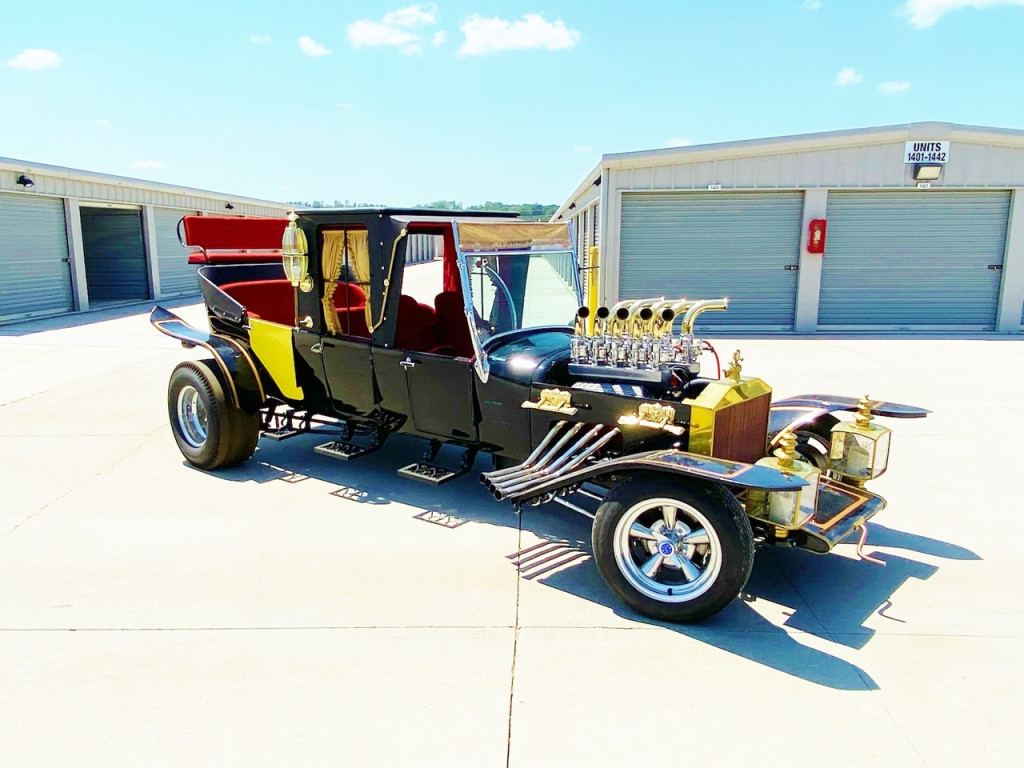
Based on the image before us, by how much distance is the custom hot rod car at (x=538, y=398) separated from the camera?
364cm

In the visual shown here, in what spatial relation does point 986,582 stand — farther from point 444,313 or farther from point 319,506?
point 319,506

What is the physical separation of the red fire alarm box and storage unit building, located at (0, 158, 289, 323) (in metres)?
15.2

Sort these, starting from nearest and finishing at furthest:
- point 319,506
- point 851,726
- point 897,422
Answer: point 851,726 < point 319,506 < point 897,422

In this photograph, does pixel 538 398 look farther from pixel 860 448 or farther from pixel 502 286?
pixel 860 448

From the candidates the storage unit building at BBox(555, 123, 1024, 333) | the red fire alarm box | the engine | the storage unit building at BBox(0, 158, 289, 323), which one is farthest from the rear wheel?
the storage unit building at BBox(0, 158, 289, 323)

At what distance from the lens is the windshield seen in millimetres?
4898

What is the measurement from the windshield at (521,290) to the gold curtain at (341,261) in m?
0.76

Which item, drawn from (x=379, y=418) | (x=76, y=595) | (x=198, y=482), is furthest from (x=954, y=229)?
(x=76, y=595)

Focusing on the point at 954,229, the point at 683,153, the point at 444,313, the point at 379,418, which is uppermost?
the point at 683,153

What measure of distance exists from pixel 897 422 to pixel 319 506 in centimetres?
575

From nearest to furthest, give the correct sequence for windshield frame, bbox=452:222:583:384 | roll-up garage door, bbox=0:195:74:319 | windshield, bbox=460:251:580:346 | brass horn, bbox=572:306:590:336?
brass horn, bbox=572:306:590:336, windshield frame, bbox=452:222:583:384, windshield, bbox=460:251:580:346, roll-up garage door, bbox=0:195:74:319

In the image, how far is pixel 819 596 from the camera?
394 cm

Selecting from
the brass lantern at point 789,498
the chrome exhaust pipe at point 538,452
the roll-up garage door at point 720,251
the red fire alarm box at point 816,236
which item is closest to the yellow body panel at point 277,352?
the chrome exhaust pipe at point 538,452

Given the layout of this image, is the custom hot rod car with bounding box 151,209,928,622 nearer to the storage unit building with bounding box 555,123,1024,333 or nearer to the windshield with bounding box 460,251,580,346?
the windshield with bounding box 460,251,580,346
